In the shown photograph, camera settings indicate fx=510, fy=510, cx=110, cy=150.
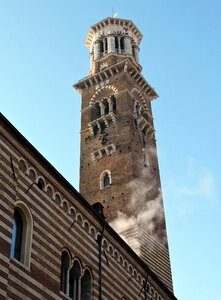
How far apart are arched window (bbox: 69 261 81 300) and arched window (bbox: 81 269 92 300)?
1.12 feet

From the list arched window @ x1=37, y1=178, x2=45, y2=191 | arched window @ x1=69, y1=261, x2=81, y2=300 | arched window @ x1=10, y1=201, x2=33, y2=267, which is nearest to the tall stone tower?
arched window @ x1=69, y1=261, x2=81, y2=300

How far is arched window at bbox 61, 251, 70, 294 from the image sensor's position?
517 inches

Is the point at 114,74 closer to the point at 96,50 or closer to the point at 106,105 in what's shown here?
the point at 106,105

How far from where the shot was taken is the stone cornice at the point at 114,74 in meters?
35.3

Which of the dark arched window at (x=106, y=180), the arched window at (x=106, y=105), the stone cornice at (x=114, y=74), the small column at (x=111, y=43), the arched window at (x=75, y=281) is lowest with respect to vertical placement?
the arched window at (x=75, y=281)

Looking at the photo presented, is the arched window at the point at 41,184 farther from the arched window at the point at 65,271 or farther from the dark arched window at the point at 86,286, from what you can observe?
the dark arched window at the point at 86,286

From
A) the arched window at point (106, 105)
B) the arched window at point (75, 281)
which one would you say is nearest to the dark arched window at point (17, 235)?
the arched window at point (75, 281)

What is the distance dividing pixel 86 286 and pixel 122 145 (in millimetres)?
16985

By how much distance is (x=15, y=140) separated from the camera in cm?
1259

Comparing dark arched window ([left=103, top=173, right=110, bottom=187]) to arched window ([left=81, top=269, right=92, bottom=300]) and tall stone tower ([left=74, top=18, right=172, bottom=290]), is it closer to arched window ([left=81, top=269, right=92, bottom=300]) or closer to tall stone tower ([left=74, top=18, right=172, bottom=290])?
tall stone tower ([left=74, top=18, right=172, bottom=290])

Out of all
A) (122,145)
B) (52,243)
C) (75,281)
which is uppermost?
(122,145)

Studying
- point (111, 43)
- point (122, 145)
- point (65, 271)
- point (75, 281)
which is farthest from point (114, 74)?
point (65, 271)

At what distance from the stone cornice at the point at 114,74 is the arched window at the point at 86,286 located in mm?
22598

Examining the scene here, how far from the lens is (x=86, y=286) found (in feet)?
46.3
